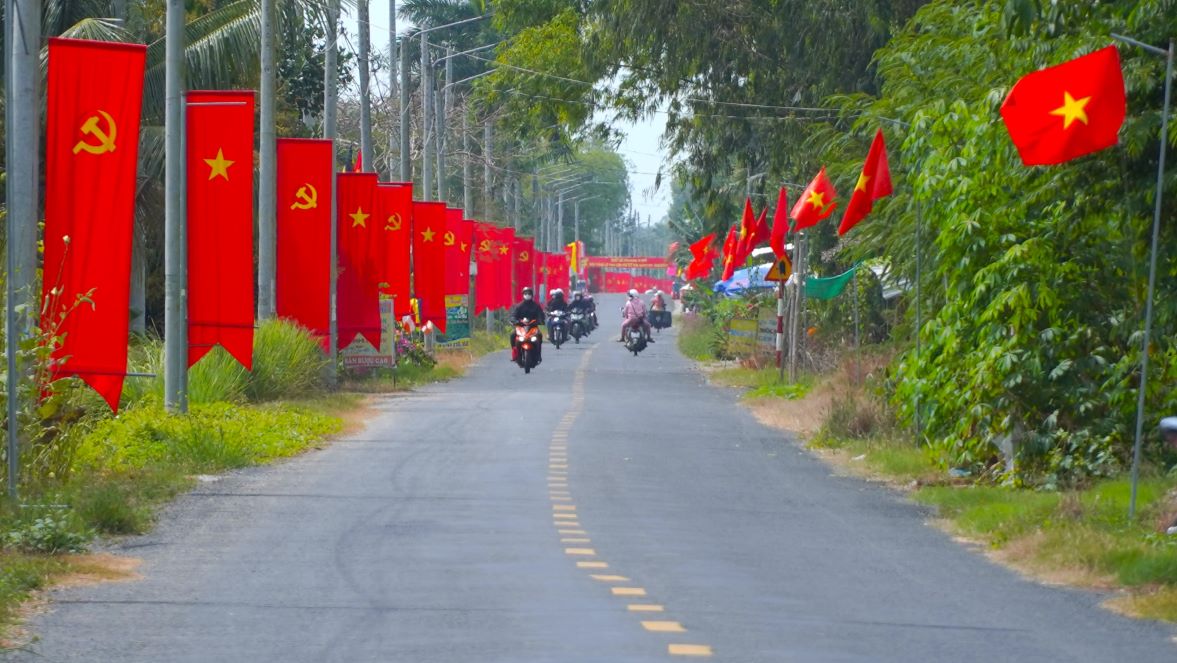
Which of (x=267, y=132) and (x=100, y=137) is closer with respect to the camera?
(x=100, y=137)

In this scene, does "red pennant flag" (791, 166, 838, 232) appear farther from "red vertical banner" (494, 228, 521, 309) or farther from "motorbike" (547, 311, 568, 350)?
"motorbike" (547, 311, 568, 350)

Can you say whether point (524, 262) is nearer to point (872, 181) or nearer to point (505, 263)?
point (505, 263)

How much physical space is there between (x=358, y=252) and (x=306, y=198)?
4.25 metres

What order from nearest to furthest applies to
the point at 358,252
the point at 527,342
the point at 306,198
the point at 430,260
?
1. the point at 306,198
2. the point at 358,252
3. the point at 430,260
4. the point at 527,342

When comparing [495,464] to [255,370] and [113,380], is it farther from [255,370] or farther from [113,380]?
[255,370]

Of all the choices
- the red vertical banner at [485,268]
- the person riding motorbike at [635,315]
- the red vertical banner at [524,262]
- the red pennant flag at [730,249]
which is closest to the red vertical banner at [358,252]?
the red pennant flag at [730,249]

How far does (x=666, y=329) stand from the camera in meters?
94.8

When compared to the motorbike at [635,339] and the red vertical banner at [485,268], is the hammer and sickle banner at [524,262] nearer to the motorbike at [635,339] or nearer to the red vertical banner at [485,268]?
the red vertical banner at [485,268]

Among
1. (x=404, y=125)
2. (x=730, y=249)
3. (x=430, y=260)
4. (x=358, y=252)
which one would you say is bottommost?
(x=430, y=260)

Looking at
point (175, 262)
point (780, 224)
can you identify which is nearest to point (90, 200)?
point (175, 262)

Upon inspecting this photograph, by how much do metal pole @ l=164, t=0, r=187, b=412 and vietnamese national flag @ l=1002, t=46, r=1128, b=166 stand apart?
38.7ft

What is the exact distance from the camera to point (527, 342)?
4409cm

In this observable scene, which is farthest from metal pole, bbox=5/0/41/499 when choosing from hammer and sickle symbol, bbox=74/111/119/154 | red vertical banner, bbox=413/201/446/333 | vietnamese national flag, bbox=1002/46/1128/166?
red vertical banner, bbox=413/201/446/333

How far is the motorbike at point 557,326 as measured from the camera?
63.4 meters
